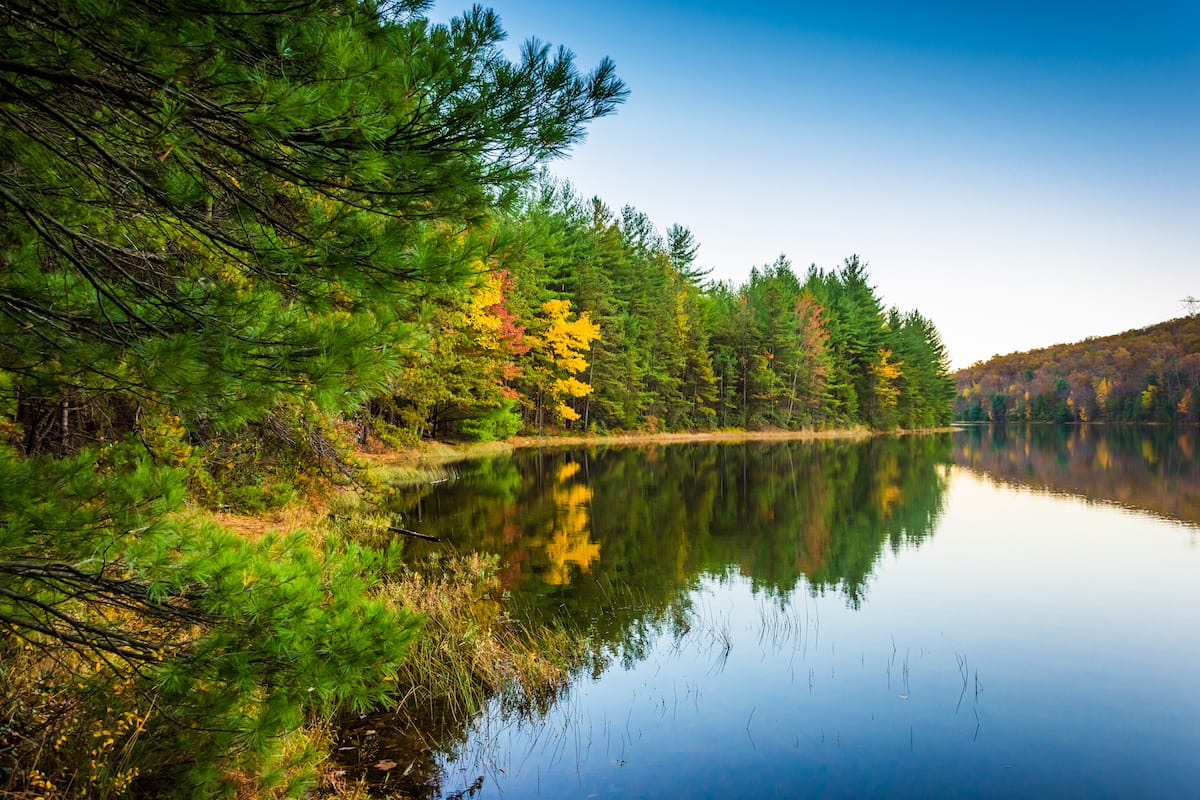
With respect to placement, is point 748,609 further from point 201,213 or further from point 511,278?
point 511,278

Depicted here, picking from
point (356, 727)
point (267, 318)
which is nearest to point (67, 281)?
point (267, 318)

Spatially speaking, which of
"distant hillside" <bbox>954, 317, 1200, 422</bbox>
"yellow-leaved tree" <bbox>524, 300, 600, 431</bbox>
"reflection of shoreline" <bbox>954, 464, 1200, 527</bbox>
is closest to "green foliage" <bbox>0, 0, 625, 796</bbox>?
"reflection of shoreline" <bbox>954, 464, 1200, 527</bbox>

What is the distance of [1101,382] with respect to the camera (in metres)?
110

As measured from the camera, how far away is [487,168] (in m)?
3.61

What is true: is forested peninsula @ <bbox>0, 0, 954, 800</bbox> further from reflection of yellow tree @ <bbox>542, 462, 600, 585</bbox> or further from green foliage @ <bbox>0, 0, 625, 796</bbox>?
reflection of yellow tree @ <bbox>542, 462, 600, 585</bbox>

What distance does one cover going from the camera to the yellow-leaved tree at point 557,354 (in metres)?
37.8

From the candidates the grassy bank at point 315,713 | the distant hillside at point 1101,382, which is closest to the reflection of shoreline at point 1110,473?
the grassy bank at point 315,713

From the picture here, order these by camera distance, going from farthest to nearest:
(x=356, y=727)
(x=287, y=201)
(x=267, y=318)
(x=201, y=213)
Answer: (x=356, y=727) < (x=287, y=201) < (x=201, y=213) < (x=267, y=318)

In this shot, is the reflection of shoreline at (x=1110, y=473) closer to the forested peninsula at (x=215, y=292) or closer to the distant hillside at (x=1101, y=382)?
the forested peninsula at (x=215, y=292)

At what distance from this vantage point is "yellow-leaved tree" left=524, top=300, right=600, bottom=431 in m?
37.8

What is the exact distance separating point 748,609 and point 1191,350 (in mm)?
118533

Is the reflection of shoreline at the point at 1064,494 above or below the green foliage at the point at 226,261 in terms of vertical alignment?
below

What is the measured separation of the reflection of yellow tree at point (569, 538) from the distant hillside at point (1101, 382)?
101499 millimetres

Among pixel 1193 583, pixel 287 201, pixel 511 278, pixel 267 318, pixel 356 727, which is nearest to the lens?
pixel 267 318
